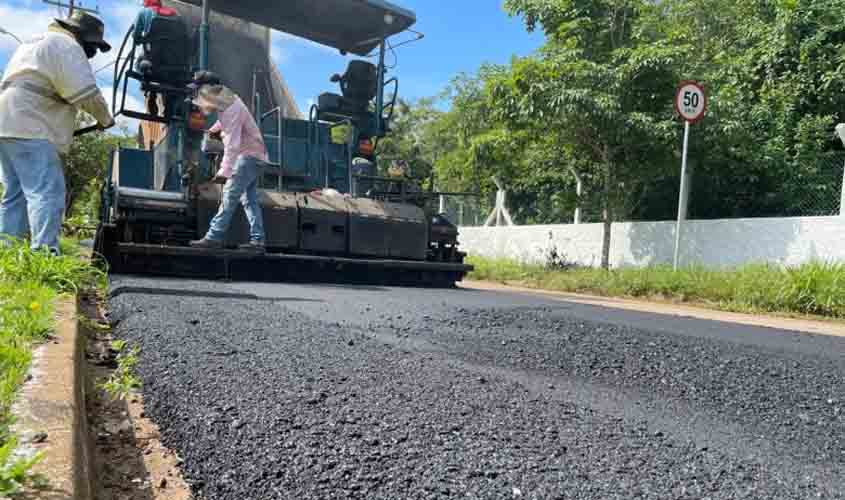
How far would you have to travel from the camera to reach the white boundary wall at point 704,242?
337 inches

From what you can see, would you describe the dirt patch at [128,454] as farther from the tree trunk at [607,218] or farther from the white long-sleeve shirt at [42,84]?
the tree trunk at [607,218]

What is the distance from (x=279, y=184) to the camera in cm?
720

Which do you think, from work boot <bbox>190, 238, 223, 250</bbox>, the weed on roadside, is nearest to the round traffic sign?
work boot <bbox>190, 238, 223, 250</bbox>

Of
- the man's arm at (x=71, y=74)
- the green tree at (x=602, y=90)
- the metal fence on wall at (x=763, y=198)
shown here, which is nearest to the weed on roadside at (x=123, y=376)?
the man's arm at (x=71, y=74)

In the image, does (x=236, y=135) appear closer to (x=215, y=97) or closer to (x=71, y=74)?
(x=215, y=97)

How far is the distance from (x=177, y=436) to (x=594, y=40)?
1045cm

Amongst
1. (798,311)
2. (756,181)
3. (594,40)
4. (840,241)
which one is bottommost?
(798,311)

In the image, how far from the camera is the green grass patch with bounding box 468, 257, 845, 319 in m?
6.73

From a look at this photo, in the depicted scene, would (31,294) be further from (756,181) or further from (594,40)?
(756,181)

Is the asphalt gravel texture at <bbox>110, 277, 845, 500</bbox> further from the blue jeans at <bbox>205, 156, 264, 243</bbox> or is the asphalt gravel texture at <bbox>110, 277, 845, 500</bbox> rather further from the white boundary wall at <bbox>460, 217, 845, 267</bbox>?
the white boundary wall at <bbox>460, 217, 845, 267</bbox>

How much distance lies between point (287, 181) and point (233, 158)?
147 cm

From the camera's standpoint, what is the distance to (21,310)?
8.63ft

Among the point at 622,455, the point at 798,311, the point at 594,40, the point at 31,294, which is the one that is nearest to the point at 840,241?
the point at 798,311

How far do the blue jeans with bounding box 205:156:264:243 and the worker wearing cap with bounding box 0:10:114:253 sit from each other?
1.79 metres
